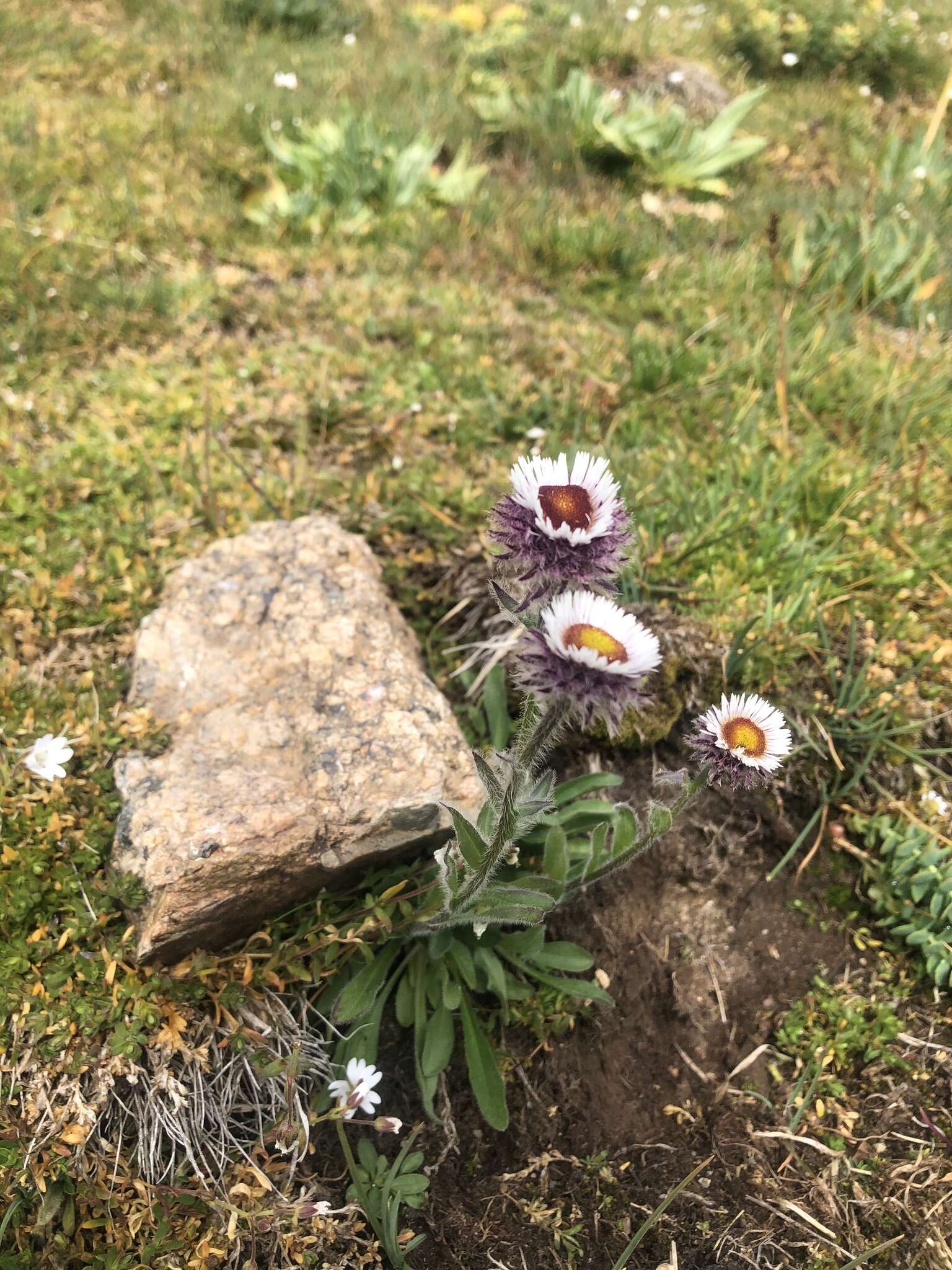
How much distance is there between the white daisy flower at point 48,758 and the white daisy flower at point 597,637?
1428 millimetres

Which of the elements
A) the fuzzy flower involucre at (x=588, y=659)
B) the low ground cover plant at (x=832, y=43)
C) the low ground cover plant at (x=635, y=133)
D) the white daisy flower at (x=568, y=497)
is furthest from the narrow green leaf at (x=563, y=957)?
the low ground cover plant at (x=832, y=43)

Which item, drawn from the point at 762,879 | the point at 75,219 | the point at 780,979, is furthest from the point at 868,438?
the point at 75,219

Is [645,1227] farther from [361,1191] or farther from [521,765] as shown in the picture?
[521,765]

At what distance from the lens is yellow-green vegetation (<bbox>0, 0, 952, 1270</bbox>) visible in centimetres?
222

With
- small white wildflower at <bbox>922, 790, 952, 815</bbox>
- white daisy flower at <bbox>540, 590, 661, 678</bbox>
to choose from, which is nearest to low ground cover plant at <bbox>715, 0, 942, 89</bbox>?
small white wildflower at <bbox>922, 790, 952, 815</bbox>

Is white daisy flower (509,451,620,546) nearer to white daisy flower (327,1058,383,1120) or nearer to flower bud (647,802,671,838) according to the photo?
flower bud (647,802,671,838)

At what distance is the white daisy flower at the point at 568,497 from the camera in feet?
5.33

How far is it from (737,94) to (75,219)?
4.99 meters

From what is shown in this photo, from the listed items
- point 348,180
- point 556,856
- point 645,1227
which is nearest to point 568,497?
point 556,856

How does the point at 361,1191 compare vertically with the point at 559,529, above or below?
below

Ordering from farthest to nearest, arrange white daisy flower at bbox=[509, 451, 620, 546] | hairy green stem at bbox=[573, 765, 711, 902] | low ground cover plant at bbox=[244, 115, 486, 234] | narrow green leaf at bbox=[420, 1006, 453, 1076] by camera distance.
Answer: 1. low ground cover plant at bbox=[244, 115, 486, 234]
2. narrow green leaf at bbox=[420, 1006, 453, 1076]
3. hairy green stem at bbox=[573, 765, 711, 902]
4. white daisy flower at bbox=[509, 451, 620, 546]

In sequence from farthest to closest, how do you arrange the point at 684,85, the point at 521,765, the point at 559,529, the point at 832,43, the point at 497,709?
the point at 832,43
the point at 684,85
the point at 497,709
the point at 521,765
the point at 559,529

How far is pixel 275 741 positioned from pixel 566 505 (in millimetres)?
1258

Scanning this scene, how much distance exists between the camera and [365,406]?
144 inches
